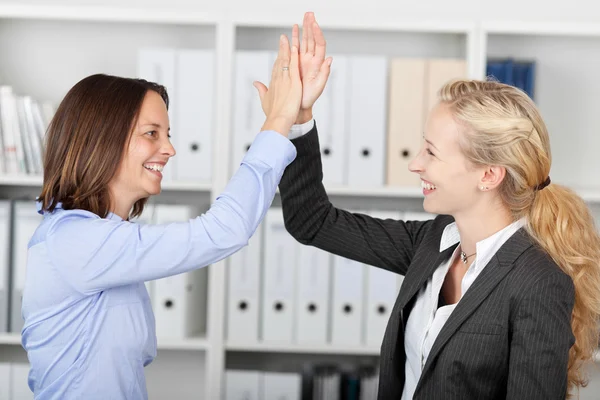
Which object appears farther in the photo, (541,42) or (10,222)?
(541,42)

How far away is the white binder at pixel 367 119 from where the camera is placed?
246cm

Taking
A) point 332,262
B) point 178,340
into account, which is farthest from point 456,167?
point 178,340

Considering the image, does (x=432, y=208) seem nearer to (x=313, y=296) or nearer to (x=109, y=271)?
(x=109, y=271)

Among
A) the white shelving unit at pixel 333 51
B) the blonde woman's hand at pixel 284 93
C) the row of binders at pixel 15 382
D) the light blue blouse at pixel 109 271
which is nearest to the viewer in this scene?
the light blue blouse at pixel 109 271

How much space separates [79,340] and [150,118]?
0.43 meters

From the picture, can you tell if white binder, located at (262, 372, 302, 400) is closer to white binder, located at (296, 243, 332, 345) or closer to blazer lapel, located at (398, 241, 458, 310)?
white binder, located at (296, 243, 332, 345)

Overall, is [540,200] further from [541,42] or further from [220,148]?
[541,42]

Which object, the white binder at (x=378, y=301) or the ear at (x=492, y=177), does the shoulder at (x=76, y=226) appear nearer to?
the ear at (x=492, y=177)

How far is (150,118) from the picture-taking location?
57.2 inches

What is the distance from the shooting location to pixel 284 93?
1.43 m

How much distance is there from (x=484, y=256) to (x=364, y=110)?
1052 mm

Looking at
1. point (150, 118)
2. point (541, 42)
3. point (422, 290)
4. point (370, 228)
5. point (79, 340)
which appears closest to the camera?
point (79, 340)

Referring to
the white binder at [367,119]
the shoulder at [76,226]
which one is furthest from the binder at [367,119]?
the shoulder at [76,226]

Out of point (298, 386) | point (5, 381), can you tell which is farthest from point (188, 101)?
point (5, 381)
